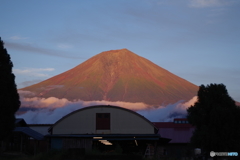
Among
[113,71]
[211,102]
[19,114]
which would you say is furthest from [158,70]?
[211,102]

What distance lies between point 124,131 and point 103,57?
77.9m

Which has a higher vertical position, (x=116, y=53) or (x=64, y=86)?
(x=116, y=53)

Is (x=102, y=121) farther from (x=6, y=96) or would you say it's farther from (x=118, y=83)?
(x=118, y=83)

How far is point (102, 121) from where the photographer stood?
1409 inches

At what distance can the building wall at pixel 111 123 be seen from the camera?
35656 millimetres

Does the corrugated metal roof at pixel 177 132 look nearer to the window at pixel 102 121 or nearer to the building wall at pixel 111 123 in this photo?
the building wall at pixel 111 123

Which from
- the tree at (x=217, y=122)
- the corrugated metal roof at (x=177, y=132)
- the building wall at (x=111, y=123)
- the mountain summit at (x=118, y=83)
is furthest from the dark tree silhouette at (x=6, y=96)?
the mountain summit at (x=118, y=83)

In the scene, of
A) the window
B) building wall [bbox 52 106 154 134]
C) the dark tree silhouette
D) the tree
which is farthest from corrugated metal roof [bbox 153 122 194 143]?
the dark tree silhouette

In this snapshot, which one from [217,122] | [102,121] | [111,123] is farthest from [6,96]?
[111,123]

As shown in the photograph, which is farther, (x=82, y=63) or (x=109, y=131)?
(x=82, y=63)

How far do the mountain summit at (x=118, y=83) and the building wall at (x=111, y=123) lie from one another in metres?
52.2

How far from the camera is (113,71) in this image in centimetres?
10631

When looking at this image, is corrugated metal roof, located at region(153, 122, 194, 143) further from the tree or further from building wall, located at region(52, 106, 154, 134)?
the tree

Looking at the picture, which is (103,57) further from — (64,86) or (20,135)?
(20,135)
